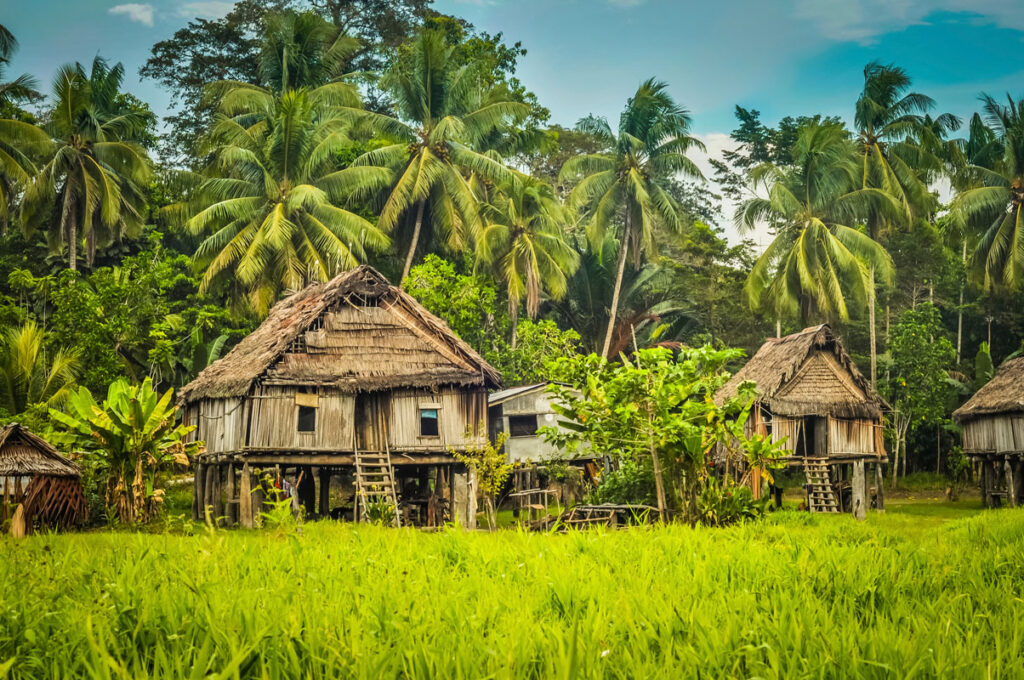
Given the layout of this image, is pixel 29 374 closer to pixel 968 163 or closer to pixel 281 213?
pixel 281 213

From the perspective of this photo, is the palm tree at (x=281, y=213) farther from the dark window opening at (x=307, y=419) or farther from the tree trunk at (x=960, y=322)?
the tree trunk at (x=960, y=322)

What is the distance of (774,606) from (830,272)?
30.4 metres

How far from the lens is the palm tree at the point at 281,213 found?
27469 millimetres

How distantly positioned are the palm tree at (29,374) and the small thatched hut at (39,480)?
602 cm

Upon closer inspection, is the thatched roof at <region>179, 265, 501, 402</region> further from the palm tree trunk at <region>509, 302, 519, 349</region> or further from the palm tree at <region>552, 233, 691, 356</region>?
the palm tree at <region>552, 233, 691, 356</region>

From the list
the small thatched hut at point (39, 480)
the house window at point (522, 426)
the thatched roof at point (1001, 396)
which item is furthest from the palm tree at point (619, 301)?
the small thatched hut at point (39, 480)

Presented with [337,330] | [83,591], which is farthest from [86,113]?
[83,591]

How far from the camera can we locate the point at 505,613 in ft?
14.8

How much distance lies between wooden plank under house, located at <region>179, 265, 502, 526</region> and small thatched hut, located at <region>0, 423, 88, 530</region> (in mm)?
3740

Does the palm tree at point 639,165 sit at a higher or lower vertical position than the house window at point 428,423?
higher

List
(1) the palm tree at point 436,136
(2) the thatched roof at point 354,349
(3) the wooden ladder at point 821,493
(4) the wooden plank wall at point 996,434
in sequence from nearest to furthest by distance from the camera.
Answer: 1. (2) the thatched roof at point 354,349
2. (3) the wooden ladder at point 821,493
3. (4) the wooden plank wall at point 996,434
4. (1) the palm tree at point 436,136

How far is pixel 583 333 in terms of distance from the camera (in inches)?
1532

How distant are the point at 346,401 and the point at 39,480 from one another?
6762 millimetres

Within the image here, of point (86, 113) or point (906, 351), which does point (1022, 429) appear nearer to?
point (906, 351)
